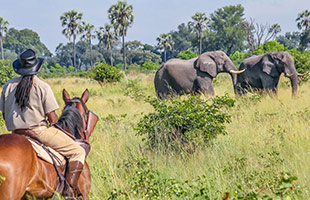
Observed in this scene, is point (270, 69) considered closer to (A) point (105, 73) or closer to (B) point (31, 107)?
(B) point (31, 107)

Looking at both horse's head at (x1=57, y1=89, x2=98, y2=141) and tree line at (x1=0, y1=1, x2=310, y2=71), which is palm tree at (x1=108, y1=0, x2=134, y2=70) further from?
horse's head at (x1=57, y1=89, x2=98, y2=141)

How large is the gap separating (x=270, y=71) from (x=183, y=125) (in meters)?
6.96

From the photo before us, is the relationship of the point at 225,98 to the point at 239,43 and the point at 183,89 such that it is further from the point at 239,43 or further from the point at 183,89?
the point at 239,43

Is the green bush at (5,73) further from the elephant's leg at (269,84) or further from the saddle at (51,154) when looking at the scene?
the saddle at (51,154)

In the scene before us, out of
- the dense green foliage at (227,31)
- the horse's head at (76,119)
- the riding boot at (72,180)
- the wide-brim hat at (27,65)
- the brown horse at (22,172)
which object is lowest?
the riding boot at (72,180)

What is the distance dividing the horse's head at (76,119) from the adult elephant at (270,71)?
27.1 ft

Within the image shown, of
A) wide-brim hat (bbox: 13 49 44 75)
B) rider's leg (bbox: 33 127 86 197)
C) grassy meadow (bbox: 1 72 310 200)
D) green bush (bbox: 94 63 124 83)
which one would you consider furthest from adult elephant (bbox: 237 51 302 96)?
green bush (bbox: 94 63 124 83)

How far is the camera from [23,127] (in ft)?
9.29

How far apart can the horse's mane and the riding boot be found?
0.32m

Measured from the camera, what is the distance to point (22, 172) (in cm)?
239

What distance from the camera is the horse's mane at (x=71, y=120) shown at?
10.0 feet

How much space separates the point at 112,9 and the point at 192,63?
39.3 metres

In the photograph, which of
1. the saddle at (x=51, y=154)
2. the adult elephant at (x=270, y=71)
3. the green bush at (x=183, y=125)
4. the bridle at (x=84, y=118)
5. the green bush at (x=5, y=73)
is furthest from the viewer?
the green bush at (x=5, y=73)

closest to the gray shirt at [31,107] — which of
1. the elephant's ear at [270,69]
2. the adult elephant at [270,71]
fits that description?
the adult elephant at [270,71]
